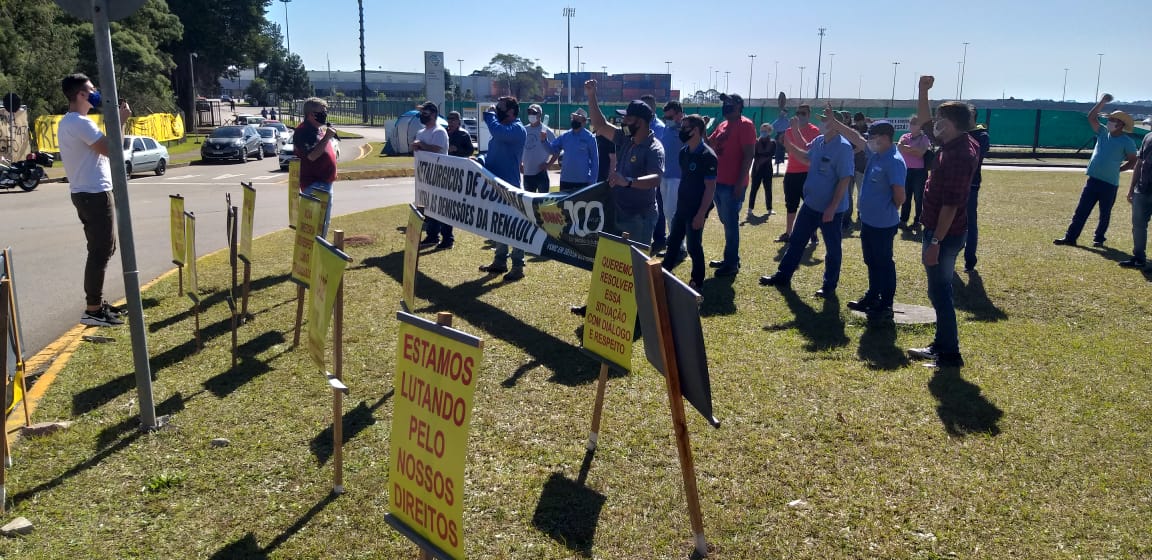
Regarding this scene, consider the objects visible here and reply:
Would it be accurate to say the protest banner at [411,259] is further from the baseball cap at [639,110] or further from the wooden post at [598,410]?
the baseball cap at [639,110]

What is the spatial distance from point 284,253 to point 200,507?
7435mm

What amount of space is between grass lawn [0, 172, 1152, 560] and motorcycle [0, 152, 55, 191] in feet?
51.2

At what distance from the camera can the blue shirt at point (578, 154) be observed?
10.7 metres

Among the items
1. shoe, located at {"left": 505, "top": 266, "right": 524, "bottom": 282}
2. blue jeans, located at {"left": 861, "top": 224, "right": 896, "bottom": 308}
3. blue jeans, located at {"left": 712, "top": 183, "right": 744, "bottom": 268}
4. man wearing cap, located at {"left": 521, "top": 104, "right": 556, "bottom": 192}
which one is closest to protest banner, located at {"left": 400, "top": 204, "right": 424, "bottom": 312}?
shoe, located at {"left": 505, "top": 266, "right": 524, "bottom": 282}

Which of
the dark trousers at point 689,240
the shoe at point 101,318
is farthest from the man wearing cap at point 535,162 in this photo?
the shoe at point 101,318

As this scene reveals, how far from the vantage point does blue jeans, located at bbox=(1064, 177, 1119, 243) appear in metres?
11.9

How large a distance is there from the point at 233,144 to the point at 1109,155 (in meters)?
30.5

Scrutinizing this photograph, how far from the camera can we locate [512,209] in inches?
359

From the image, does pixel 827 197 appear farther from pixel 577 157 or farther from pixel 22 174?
pixel 22 174

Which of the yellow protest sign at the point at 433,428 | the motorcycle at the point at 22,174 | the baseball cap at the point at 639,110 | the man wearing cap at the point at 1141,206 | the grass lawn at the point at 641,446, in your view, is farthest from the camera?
the motorcycle at the point at 22,174

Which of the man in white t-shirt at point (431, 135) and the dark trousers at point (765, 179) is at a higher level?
the man in white t-shirt at point (431, 135)

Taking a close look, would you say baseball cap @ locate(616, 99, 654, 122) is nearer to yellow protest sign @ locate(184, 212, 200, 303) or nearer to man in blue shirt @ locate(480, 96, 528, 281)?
man in blue shirt @ locate(480, 96, 528, 281)

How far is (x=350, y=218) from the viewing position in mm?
14906

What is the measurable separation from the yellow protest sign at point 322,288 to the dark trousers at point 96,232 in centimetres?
404
